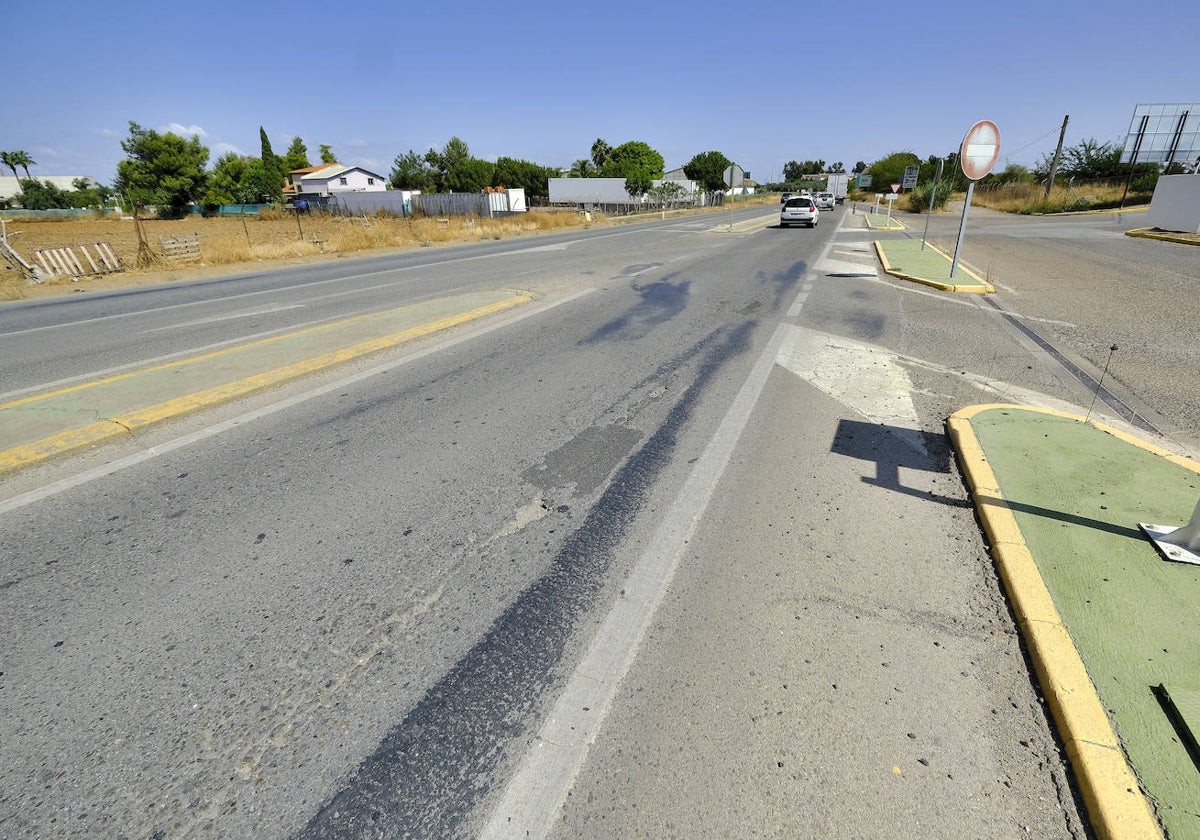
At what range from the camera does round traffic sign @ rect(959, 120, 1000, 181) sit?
1012 cm

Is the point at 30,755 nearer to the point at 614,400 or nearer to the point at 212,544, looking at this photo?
the point at 212,544

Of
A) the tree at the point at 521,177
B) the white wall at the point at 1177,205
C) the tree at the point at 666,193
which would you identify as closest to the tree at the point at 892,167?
the tree at the point at 666,193

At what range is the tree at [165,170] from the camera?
65.8m

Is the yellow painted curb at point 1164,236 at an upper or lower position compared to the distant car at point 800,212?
lower

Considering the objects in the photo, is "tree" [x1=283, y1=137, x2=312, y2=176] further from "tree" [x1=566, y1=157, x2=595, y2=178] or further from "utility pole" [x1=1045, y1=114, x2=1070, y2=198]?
"utility pole" [x1=1045, y1=114, x2=1070, y2=198]

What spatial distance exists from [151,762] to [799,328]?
7.83m

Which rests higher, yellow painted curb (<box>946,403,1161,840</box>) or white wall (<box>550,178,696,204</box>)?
white wall (<box>550,178,696,204</box>)

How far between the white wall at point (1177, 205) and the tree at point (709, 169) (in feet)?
273

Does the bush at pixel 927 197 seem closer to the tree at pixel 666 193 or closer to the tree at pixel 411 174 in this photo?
the tree at pixel 666 193

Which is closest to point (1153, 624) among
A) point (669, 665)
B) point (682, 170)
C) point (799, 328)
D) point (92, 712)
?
point (669, 665)

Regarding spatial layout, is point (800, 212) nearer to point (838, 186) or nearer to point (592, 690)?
point (592, 690)

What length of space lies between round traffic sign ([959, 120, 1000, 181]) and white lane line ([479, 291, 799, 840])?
10208 millimetres

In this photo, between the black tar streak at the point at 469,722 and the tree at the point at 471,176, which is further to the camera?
the tree at the point at 471,176

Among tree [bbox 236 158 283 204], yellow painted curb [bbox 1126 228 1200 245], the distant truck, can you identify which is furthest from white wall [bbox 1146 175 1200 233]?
tree [bbox 236 158 283 204]
